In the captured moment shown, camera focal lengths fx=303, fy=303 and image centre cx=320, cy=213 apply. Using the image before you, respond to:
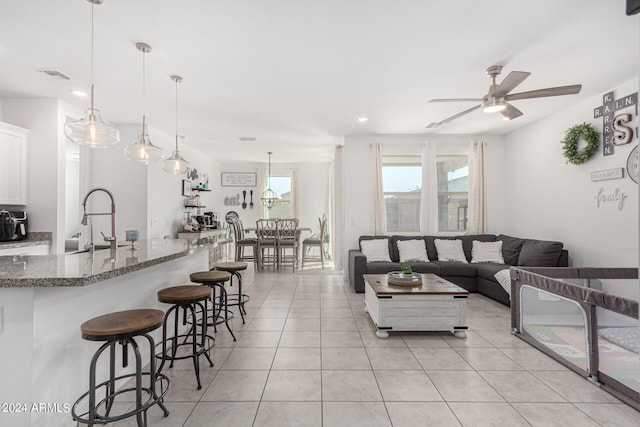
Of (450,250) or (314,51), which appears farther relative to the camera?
(450,250)

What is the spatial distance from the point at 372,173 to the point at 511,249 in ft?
8.19

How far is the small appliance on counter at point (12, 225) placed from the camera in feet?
10.7

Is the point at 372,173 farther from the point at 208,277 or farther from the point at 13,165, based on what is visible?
the point at 13,165

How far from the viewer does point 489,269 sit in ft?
14.2

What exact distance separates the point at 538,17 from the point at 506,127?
319 centimetres

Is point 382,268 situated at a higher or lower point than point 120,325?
lower

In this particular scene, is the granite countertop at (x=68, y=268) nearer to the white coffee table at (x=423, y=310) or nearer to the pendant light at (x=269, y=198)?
the white coffee table at (x=423, y=310)

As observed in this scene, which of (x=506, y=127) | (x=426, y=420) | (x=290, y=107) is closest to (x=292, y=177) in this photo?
(x=290, y=107)

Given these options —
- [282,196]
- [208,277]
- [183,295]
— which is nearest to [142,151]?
[208,277]

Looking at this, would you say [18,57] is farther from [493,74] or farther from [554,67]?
[554,67]

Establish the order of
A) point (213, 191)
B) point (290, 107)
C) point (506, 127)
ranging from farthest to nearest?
1. point (213, 191)
2. point (506, 127)
3. point (290, 107)

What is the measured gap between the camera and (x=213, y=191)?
7.92 m

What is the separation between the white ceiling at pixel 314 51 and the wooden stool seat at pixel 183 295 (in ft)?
6.52

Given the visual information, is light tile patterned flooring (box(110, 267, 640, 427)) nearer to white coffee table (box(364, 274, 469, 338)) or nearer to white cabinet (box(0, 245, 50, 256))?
white coffee table (box(364, 274, 469, 338))
